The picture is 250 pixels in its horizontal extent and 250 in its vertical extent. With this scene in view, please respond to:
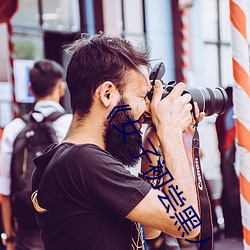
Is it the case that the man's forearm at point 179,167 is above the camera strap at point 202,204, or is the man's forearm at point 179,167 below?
above

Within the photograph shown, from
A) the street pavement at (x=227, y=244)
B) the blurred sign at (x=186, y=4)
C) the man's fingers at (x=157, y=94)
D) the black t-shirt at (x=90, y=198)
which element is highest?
the blurred sign at (x=186, y=4)

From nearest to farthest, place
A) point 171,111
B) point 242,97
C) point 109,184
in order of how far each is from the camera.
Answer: point 109,184
point 171,111
point 242,97

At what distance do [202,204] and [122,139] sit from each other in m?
0.32

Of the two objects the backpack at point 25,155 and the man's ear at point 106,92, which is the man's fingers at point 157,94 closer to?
the man's ear at point 106,92

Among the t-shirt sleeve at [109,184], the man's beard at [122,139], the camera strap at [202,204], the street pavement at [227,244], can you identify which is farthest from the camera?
the street pavement at [227,244]

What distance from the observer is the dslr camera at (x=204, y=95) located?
1607 millimetres

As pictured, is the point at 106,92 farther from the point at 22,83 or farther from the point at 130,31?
the point at 130,31

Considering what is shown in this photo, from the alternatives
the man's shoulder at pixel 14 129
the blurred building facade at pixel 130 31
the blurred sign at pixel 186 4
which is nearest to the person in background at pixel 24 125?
the man's shoulder at pixel 14 129

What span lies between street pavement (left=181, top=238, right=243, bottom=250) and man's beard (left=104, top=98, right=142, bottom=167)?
3964 millimetres

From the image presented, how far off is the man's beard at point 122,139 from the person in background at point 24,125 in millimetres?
1292

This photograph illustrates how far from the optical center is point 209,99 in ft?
5.45

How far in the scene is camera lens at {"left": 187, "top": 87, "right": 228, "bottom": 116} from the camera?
1636 mm

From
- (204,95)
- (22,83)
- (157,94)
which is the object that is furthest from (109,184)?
(22,83)

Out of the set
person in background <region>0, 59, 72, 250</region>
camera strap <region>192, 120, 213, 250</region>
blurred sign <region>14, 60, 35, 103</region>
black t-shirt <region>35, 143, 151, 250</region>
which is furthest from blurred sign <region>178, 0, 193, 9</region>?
black t-shirt <region>35, 143, 151, 250</region>
